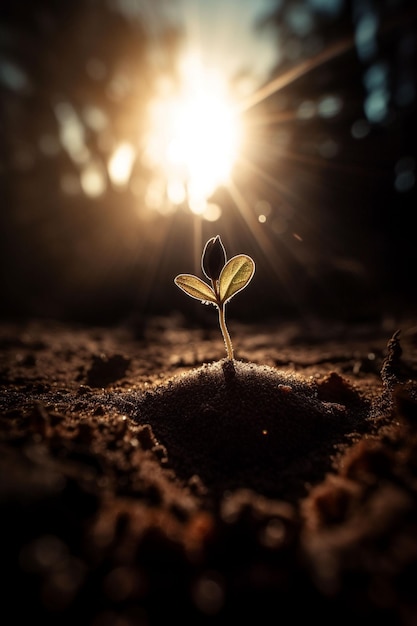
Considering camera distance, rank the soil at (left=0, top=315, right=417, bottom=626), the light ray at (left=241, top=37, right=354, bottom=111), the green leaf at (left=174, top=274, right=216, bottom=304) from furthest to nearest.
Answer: the light ray at (left=241, top=37, right=354, bottom=111) → the green leaf at (left=174, top=274, right=216, bottom=304) → the soil at (left=0, top=315, right=417, bottom=626)

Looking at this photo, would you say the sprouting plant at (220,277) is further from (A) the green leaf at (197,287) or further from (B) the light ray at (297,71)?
(B) the light ray at (297,71)

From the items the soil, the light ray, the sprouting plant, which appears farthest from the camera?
the light ray

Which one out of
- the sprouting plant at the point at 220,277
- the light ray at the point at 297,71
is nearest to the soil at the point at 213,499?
the sprouting plant at the point at 220,277

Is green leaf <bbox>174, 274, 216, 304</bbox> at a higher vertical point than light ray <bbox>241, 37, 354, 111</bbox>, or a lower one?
lower

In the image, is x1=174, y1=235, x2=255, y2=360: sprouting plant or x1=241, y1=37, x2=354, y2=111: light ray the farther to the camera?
x1=241, y1=37, x2=354, y2=111: light ray

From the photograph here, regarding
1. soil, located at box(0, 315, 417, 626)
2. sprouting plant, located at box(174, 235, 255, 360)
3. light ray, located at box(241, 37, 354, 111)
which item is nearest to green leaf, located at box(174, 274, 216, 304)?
sprouting plant, located at box(174, 235, 255, 360)

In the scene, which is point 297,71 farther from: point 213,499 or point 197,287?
point 213,499

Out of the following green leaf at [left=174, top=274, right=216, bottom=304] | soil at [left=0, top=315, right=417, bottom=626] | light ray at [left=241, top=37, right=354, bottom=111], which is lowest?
soil at [left=0, top=315, right=417, bottom=626]

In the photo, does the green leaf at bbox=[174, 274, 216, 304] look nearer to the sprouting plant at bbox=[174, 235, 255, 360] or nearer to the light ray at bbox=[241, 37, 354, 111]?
the sprouting plant at bbox=[174, 235, 255, 360]
